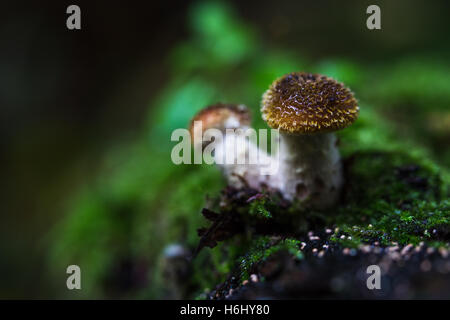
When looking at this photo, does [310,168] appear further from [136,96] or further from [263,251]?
[136,96]

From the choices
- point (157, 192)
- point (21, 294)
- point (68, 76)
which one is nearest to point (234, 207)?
point (157, 192)

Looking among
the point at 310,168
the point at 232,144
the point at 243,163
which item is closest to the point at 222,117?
the point at 232,144

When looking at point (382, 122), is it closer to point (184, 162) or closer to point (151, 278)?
point (184, 162)

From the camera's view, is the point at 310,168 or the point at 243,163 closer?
the point at 310,168

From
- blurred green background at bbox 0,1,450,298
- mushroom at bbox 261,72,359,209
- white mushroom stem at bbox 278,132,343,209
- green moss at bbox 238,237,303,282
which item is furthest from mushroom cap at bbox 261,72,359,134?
blurred green background at bbox 0,1,450,298

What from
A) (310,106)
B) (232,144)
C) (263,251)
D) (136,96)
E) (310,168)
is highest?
(136,96)

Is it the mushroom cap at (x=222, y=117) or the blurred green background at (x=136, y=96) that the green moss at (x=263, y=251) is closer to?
the mushroom cap at (x=222, y=117)
